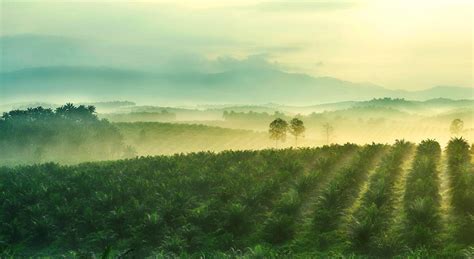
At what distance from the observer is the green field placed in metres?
19.7

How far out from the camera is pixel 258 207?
963 inches

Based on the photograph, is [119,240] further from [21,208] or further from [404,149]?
[404,149]

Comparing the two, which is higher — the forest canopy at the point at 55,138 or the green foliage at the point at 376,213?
the forest canopy at the point at 55,138

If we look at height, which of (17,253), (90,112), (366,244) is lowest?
(17,253)

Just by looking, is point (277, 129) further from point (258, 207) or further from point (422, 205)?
point (422, 205)

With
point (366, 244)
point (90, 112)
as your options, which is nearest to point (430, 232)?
point (366, 244)

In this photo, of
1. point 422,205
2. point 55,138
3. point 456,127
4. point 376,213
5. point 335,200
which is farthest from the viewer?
point 456,127

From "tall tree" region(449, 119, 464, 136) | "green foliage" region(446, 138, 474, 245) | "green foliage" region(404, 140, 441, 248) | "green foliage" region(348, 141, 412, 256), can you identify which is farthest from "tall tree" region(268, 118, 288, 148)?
"green foliage" region(404, 140, 441, 248)

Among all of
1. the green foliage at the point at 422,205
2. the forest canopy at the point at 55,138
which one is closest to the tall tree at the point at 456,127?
the forest canopy at the point at 55,138

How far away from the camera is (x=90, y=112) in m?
91.3

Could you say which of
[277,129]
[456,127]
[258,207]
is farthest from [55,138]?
[456,127]

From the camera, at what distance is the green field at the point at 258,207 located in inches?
776

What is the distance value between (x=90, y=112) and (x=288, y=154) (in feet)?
207

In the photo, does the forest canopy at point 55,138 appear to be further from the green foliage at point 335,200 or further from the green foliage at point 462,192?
the green foliage at point 462,192
